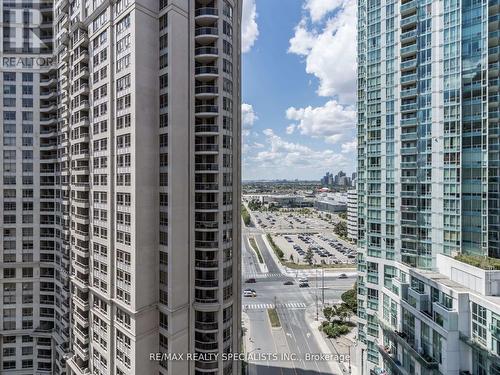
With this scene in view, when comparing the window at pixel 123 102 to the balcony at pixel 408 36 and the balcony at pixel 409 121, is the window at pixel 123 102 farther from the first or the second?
the balcony at pixel 408 36

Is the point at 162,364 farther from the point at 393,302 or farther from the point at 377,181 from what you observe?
the point at 377,181

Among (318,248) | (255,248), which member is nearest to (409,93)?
(318,248)

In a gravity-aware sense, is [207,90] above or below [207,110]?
above

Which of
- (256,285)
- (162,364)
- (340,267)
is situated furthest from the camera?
(340,267)

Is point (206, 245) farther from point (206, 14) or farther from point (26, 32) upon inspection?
point (26, 32)

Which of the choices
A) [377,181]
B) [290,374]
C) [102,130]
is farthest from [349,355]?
[102,130]

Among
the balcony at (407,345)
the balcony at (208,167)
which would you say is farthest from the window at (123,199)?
the balcony at (407,345)
